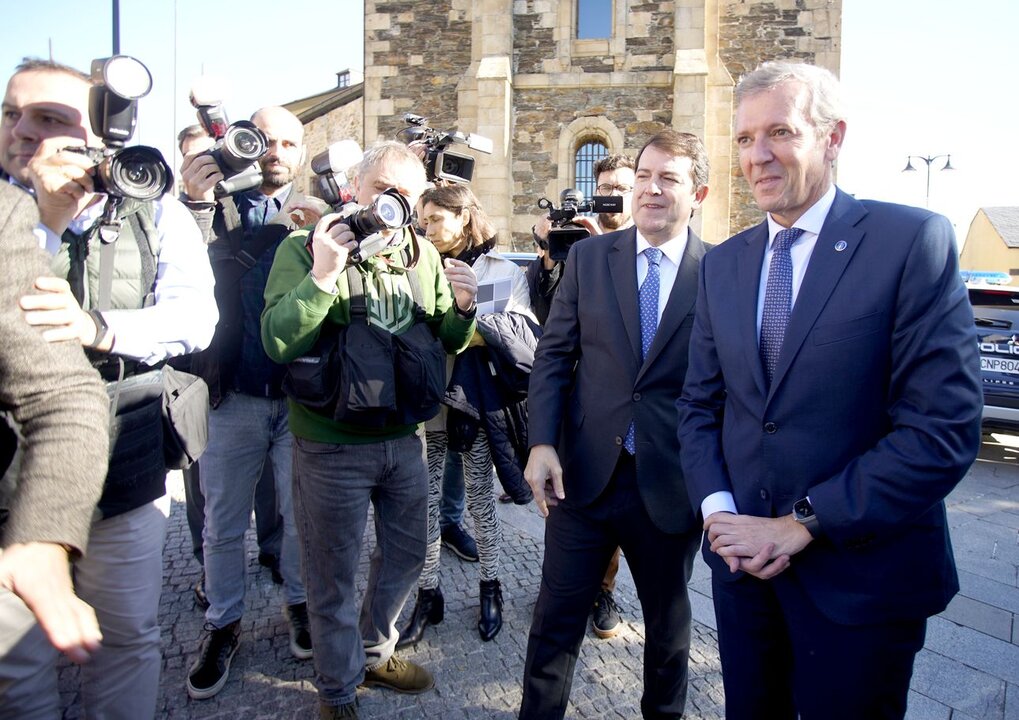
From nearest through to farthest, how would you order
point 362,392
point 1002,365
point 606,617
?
point 362,392
point 606,617
point 1002,365

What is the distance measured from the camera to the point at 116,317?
2.03 meters

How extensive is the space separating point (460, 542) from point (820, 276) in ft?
10.5

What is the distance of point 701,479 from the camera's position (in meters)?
2.05

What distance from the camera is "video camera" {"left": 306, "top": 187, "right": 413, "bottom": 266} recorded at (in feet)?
7.48

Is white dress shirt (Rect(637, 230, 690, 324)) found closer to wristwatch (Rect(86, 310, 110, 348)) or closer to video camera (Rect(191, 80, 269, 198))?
video camera (Rect(191, 80, 269, 198))

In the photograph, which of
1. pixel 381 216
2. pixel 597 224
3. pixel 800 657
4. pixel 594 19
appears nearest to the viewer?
pixel 800 657

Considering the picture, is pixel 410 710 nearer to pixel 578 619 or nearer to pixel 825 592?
pixel 578 619

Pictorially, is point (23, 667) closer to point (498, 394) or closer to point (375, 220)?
point (375, 220)

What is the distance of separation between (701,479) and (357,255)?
51.6 inches

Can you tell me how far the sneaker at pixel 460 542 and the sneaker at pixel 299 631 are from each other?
4.13 ft

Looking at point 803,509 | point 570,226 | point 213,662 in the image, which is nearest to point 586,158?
A: point 570,226

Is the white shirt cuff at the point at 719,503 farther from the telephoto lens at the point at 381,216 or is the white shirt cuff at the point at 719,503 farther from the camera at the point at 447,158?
the camera at the point at 447,158

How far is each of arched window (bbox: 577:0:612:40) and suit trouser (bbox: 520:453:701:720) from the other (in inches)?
584

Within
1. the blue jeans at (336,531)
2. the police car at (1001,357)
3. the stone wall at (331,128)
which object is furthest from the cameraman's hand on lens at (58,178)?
the stone wall at (331,128)
